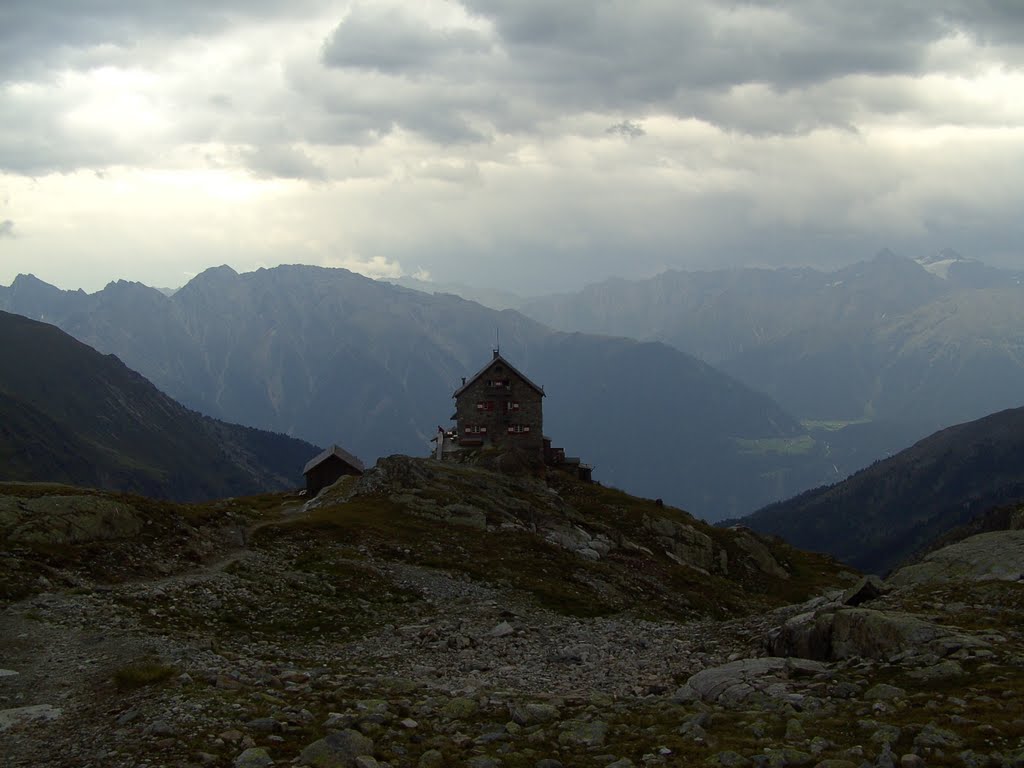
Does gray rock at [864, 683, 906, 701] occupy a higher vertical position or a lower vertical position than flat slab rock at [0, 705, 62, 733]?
higher

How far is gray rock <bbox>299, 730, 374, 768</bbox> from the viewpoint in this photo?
20.1 metres

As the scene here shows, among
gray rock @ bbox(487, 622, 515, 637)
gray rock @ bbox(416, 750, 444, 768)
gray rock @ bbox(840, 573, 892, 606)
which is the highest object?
gray rock @ bbox(840, 573, 892, 606)

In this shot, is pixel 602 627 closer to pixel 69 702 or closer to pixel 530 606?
pixel 530 606

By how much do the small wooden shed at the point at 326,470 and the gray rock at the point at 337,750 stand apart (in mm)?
70319

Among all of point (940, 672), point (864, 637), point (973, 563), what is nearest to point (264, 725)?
point (940, 672)

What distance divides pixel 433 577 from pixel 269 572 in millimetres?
8964

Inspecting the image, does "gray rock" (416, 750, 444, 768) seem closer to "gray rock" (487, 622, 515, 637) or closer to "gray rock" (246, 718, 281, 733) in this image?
"gray rock" (246, 718, 281, 733)

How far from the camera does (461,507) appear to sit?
65.7 meters

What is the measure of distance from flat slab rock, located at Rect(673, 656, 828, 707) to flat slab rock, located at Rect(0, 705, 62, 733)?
17.1 meters

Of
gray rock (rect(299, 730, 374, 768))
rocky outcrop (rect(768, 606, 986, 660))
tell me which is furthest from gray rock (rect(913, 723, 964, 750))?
gray rock (rect(299, 730, 374, 768))

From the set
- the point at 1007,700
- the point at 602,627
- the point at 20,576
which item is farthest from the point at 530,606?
the point at 1007,700

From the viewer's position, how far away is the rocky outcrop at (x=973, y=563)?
40.0 meters

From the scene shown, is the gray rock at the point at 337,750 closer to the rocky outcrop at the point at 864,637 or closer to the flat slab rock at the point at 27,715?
the flat slab rock at the point at 27,715

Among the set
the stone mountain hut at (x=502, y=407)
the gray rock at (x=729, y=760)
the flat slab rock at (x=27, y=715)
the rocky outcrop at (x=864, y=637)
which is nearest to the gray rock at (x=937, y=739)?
the gray rock at (x=729, y=760)
